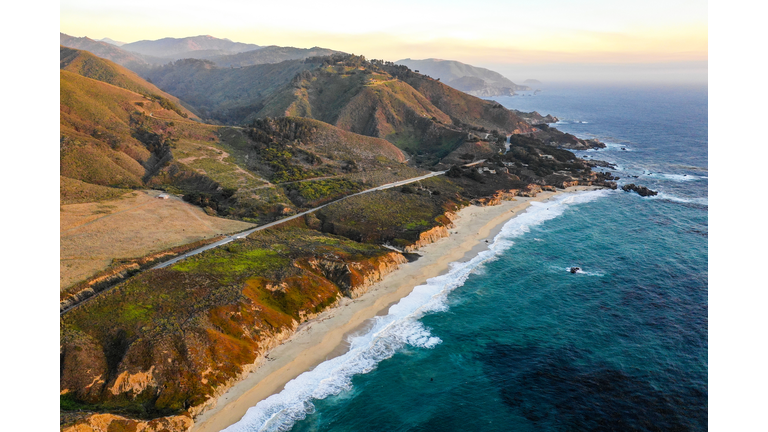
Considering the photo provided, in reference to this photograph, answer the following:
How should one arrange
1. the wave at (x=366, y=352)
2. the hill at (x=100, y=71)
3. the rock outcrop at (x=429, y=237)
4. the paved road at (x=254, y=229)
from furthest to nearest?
the hill at (x=100, y=71)
the rock outcrop at (x=429, y=237)
the paved road at (x=254, y=229)
the wave at (x=366, y=352)

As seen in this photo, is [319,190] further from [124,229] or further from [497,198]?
[497,198]

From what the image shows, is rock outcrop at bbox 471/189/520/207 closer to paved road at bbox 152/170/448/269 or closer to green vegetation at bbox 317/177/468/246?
green vegetation at bbox 317/177/468/246

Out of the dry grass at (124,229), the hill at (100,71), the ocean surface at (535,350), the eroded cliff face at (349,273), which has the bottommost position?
the ocean surface at (535,350)

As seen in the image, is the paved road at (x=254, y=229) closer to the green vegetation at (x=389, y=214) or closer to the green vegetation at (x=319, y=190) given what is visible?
the green vegetation at (x=319, y=190)

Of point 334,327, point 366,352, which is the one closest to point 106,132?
point 334,327

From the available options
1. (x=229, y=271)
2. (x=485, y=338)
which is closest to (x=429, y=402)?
Answer: (x=485, y=338)

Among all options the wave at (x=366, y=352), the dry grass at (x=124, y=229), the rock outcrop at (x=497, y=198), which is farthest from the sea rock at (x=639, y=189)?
the dry grass at (x=124, y=229)
